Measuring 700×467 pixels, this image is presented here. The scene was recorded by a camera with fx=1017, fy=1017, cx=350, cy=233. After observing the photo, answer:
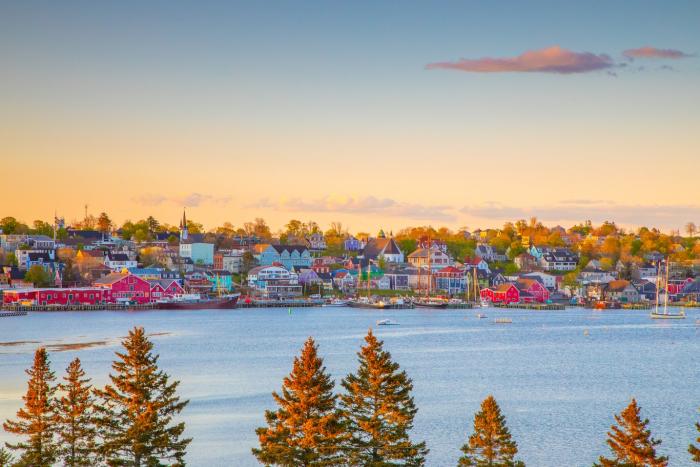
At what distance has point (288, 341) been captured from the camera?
63.0m

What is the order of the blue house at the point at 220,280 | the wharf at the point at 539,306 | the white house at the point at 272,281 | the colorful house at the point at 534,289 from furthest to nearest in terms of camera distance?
the white house at the point at 272,281 → the blue house at the point at 220,280 → the colorful house at the point at 534,289 → the wharf at the point at 539,306

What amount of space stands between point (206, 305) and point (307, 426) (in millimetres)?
83524

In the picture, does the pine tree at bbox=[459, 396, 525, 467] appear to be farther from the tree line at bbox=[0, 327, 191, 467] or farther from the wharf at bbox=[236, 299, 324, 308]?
the wharf at bbox=[236, 299, 324, 308]

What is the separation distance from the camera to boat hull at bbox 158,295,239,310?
98.9 metres

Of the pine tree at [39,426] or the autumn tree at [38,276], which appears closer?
the pine tree at [39,426]

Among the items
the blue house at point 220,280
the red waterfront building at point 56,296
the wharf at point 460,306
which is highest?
the blue house at point 220,280

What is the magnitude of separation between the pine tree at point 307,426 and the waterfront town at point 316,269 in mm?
79010

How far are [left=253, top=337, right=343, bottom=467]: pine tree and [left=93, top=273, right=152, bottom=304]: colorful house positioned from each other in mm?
80894

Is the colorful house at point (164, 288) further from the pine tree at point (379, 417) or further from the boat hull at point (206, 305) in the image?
the pine tree at point (379, 417)

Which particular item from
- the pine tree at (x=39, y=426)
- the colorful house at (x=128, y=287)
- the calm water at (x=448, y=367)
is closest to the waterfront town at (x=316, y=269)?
the colorful house at (x=128, y=287)

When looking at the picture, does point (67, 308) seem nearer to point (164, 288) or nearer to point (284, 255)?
point (164, 288)

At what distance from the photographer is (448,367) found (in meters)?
48.5

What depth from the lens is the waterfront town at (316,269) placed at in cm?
10556

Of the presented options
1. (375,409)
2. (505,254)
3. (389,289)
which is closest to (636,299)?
(389,289)
